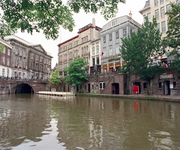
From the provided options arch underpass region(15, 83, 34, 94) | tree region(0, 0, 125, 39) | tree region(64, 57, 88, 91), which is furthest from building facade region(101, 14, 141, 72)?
arch underpass region(15, 83, 34, 94)

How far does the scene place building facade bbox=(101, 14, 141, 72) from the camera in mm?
33438

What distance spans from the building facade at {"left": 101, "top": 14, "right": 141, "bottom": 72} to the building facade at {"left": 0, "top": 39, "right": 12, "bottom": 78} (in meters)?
30.7

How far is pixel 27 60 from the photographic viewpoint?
2217 inches

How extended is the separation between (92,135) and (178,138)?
3.29 meters

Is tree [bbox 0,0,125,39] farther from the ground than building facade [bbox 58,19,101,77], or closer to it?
closer to it

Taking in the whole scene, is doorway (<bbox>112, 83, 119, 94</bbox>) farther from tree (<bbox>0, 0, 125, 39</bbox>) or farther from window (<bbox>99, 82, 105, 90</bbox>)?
tree (<bbox>0, 0, 125, 39</bbox>)

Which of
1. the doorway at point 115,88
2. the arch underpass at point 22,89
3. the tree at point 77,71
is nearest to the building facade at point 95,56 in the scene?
the tree at point 77,71

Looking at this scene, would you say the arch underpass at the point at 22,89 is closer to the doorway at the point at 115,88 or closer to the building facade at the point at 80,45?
the building facade at the point at 80,45

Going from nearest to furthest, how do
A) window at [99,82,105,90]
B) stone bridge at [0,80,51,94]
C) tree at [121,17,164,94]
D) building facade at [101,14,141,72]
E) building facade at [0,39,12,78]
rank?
tree at [121,17,164,94], building facade at [101,14,141,72], window at [99,82,105,90], stone bridge at [0,80,51,94], building facade at [0,39,12,78]

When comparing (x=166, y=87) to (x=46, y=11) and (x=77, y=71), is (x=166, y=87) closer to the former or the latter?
(x=77, y=71)

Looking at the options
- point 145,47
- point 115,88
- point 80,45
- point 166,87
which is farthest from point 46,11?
point 80,45

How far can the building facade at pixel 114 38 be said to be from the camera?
33.4m

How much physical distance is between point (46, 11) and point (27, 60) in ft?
182

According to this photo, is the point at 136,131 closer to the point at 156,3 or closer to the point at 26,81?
the point at 156,3
